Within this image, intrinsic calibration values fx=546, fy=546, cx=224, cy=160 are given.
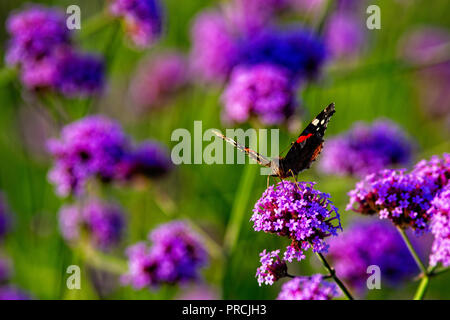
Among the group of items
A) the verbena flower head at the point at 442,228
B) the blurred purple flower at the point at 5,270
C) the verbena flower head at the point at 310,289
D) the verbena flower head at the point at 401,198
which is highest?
the blurred purple flower at the point at 5,270

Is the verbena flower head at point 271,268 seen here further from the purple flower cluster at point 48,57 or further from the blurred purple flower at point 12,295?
the purple flower cluster at point 48,57

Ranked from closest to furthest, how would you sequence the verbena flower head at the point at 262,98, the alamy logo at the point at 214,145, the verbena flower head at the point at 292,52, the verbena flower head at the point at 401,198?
1. the verbena flower head at the point at 401,198
2. the verbena flower head at the point at 262,98
3. the alamy logo at the point at 214,145
4. the verbena flower head at the point at 292,52

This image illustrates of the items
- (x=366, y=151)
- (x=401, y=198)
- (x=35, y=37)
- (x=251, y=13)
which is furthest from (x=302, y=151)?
(x=251, y=13)

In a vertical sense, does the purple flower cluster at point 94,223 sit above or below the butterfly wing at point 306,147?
above

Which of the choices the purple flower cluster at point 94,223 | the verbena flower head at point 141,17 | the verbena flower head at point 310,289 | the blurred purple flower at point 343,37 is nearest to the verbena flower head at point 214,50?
the verbena flower head at point 141,17

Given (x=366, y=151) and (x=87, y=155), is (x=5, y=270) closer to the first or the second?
(x=87, y=155)

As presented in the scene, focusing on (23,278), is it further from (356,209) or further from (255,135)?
(356,209)

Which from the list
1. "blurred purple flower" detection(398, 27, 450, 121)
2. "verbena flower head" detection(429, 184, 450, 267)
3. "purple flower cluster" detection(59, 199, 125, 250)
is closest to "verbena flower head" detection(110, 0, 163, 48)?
"purple flower cluster" detection(59, 199, 125, 250)

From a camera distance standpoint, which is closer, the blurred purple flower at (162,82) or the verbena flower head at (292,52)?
the verbena flower head at (292,52)
